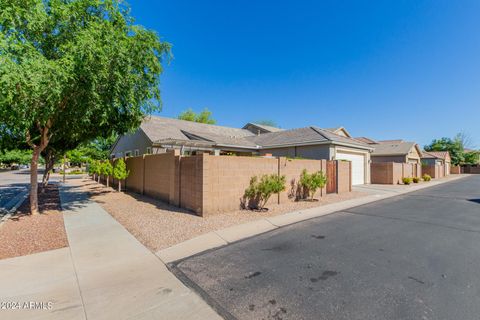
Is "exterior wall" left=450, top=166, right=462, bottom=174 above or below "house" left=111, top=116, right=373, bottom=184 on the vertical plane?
below

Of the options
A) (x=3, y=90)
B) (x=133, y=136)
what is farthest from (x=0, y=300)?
(x=133, y=136)

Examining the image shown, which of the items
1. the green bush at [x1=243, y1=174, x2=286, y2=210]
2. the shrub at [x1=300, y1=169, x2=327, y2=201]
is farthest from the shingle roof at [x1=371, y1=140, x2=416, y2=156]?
the green bush at [x1=243, y1=174, x2=286, y2=210]

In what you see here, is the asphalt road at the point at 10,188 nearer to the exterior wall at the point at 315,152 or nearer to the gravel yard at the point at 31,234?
the gravel yard at the point at 31,234

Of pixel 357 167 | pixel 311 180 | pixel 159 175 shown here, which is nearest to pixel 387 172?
pixel 357 167

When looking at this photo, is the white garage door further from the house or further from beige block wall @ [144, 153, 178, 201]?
beige block wall @ [144, 153, 178, 201]

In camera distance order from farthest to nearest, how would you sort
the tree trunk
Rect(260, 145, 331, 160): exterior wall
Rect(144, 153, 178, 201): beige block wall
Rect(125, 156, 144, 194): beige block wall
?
Rect(260, 145, 331, 160): exterior wall, Rect(125, 156, 144, 194): beige block wall, Rect(144, 153, 178, 201): beige block wall, the tree trunk

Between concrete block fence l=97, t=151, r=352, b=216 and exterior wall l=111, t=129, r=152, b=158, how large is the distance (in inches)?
237

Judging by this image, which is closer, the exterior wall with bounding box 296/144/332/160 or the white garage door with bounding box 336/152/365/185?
the exterior wall with bounding box 296/144/332/160

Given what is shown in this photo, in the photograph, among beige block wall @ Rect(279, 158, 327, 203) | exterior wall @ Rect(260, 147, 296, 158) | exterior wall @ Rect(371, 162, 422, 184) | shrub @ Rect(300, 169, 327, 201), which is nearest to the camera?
beige block wall @ Rect(279, 158, 327, 203)

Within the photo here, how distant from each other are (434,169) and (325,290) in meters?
37.0

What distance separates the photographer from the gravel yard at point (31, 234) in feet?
17.0

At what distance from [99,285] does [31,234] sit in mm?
4050

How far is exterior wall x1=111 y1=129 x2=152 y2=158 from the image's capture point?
19000mm

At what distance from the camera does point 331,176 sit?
1399 centimetres
